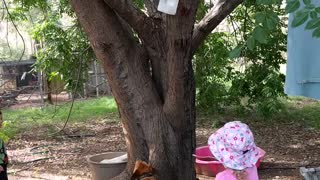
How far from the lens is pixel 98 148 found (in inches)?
283

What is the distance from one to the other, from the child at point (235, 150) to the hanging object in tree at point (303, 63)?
6.72ft

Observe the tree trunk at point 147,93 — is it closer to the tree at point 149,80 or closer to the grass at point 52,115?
the tree at point 149,80

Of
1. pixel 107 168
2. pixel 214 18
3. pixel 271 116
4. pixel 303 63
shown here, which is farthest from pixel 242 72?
pixel 214 18

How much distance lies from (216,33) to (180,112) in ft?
15.1

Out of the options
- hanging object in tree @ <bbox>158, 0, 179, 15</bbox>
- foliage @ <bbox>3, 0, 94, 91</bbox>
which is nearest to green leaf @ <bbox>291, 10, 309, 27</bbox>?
hanging object in tree @ <bbox>158, 0, 179, 15</bbox>

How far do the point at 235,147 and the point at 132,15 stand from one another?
1557 mm

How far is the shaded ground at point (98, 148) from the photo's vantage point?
595cm

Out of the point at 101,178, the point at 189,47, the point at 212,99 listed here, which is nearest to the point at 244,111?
the point at 212,99

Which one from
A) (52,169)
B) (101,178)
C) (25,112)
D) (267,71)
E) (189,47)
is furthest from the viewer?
(25,112)

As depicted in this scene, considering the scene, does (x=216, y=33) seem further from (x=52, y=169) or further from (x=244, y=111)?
(x=52, y=169)

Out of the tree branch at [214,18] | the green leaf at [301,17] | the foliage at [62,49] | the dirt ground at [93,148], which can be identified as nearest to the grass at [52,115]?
the dirt ground at [93,148]

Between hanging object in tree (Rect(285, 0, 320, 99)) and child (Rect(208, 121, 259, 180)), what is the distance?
205cm

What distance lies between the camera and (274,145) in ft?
22.9

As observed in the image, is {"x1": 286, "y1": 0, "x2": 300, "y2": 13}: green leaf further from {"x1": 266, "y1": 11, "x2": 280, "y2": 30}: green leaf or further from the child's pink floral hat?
the child's pink floral hat
